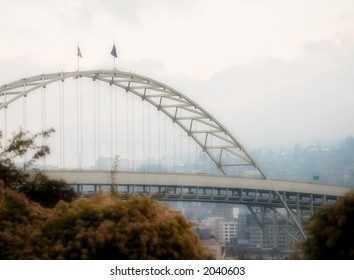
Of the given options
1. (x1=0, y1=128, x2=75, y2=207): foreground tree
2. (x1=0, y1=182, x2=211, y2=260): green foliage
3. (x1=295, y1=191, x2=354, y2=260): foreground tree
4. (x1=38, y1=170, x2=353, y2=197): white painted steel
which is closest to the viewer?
(x1=295, y1=191, x2=354, y2=260): foreground tree

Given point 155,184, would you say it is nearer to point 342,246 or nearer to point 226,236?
point 226,236

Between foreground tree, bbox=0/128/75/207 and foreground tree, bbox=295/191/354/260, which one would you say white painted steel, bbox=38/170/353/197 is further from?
foreground tree, bbox=295/191/354/260

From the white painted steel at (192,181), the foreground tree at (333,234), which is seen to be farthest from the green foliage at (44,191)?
the white painted steel at (192,181)

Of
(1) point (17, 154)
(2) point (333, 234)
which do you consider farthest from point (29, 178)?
(2) point (333, 234)

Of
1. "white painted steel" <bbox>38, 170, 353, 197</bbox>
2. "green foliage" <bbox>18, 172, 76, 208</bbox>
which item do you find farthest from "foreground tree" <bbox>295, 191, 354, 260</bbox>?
"white painted steel" <bbox>38, 170, 353, 197</bbox>

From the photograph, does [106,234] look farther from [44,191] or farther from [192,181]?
[192,181]

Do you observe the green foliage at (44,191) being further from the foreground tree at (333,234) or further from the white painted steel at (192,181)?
the white painted steel at (192,181)
